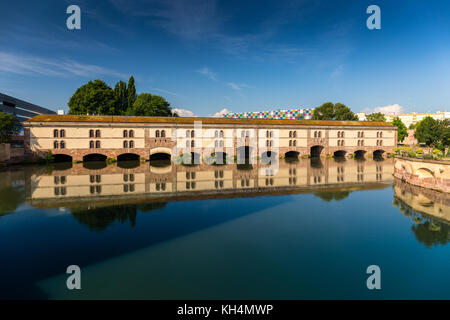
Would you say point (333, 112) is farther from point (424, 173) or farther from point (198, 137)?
point (424, 173)

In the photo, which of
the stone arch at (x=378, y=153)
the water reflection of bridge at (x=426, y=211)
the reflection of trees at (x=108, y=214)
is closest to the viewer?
the water reflection of bridge at (x=426, y=211)

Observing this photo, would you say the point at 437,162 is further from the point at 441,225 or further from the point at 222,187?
the point at 222,187

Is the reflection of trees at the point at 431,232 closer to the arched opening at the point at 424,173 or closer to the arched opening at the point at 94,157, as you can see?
the arched opening at the point at 424,173

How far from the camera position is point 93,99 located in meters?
48.5

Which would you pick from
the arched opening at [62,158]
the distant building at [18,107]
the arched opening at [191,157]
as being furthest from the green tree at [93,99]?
the distant building at [18,107]

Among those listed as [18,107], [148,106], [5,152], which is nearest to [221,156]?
[148,106]

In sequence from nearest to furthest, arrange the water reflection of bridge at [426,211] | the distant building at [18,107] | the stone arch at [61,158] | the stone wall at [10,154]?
the water reflection of bridge at [426,211]
the stone wall at [10,154]
the stone arch at [61,158]
the distant building at [18,107]

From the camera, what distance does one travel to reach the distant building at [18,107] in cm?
5934

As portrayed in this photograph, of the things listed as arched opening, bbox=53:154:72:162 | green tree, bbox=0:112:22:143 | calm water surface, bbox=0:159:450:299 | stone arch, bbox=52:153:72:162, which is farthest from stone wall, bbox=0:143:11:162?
calm water surface, bbox=0:159:450:299

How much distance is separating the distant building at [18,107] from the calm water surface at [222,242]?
56707 millimetres

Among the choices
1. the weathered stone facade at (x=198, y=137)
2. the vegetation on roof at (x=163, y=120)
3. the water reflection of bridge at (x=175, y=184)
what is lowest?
the water reflection of bridge at (x=175, y=184)

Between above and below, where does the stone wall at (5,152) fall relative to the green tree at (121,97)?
below

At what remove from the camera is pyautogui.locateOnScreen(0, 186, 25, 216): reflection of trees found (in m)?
14.6
